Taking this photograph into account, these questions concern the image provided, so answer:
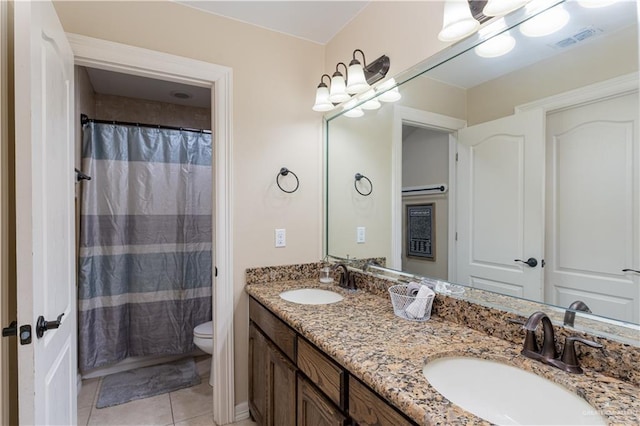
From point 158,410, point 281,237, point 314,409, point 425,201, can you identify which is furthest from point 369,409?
point 158,410

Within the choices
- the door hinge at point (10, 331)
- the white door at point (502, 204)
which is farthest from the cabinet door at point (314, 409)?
the door hinge at point (10, 331)

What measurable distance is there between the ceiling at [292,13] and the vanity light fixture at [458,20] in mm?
761

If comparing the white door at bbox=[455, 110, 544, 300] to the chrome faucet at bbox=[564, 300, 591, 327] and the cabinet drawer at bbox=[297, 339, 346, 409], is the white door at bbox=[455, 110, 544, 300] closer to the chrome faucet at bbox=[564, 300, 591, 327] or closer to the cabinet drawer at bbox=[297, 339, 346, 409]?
the chrome faucet at bbox=[564, 300, 591, 327]

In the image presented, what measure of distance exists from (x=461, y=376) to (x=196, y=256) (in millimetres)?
2412

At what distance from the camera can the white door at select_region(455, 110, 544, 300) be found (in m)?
1.08

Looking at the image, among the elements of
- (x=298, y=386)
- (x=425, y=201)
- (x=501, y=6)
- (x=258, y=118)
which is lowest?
(x=298, y=386)

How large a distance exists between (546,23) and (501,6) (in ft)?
0.50

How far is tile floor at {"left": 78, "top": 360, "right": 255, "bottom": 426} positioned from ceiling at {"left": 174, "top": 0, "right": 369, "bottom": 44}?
8.00 feet

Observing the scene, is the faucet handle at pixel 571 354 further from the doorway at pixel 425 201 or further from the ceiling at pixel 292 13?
the ceiling at pixel 292 13

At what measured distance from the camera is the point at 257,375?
1739mm

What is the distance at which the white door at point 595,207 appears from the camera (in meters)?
0.85

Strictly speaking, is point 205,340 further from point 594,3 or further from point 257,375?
point 594,3

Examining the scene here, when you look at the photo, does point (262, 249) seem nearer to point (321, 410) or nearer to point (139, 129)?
point (321, 410)

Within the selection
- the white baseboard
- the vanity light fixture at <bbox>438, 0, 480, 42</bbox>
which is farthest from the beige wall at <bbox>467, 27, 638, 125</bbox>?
the white baseboard
